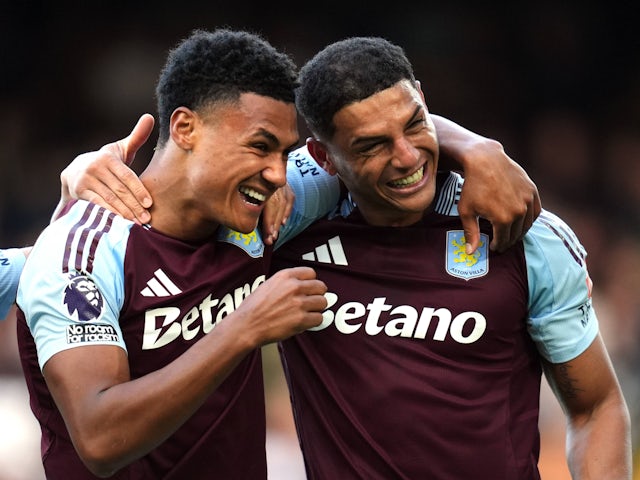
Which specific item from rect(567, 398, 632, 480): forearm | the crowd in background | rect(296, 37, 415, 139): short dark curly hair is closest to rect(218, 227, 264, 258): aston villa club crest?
rect(296, 37, 415, 139): short dark curly hair

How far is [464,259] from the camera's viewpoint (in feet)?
10.3

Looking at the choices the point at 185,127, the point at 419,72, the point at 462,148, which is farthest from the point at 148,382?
the point at 419,72

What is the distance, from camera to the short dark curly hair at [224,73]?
2945mm

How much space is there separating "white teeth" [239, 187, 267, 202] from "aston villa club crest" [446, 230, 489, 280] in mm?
612

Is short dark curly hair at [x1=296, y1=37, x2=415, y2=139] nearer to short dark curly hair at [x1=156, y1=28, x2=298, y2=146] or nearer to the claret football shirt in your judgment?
short dark curly hair at [x1=156, y1=28, x2=298, y2=146]

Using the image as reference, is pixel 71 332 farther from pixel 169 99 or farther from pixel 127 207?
pixel 169 99

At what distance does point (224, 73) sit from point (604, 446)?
1.62 metres

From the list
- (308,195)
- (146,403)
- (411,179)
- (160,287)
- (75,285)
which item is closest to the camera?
(146,403)

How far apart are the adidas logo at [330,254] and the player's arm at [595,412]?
728 mm

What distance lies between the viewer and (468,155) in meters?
3.10

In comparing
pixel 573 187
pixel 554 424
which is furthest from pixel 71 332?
pixel 573 187

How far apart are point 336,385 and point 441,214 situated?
2.05ft

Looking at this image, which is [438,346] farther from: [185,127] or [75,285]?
[75,285]

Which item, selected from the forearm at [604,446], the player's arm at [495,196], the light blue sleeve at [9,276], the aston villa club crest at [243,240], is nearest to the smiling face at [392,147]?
the player's arm at [495,196]
